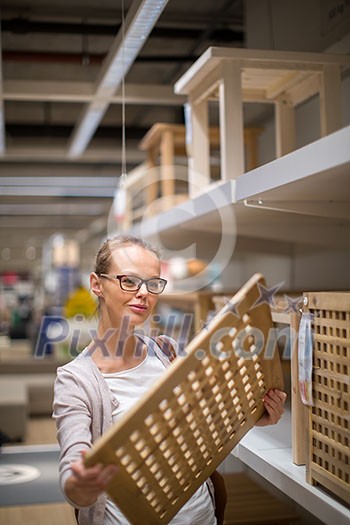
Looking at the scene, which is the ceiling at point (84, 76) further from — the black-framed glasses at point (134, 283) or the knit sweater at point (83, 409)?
the knit sweater at point (83, 409)

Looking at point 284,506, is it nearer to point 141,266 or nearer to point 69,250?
point 141,266

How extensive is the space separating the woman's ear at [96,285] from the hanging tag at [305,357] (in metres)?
0.54

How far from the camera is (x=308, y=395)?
1616 mm

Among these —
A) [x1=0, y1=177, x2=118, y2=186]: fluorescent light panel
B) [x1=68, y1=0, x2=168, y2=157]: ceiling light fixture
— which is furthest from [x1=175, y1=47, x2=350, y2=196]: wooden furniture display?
[x1=0, y1=177, x2=118, y2=186]: fluorescent light panel

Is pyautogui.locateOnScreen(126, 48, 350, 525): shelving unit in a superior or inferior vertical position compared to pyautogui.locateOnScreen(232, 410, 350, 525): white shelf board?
superior

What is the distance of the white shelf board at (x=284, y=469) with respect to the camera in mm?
1473

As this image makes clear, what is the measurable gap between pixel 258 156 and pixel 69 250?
9941 mm

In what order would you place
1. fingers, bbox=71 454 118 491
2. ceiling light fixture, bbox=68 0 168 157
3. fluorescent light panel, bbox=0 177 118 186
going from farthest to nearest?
fluorescent light panel, bbox=0 177 118 186
ceiling light fixture, bbox=68 0 168 157
fingers, bbox=71 454 118 491

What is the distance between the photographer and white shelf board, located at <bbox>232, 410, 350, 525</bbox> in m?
1.47

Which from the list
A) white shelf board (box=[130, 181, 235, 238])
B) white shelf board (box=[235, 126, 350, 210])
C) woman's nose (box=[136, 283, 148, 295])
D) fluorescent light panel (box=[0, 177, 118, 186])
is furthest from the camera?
fluorescent light panel (box=[0, 177, 118, 186])

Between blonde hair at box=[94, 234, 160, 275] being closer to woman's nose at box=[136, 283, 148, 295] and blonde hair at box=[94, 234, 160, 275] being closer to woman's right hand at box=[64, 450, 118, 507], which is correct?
woman's nose at box=[136, 283, 148, 295]

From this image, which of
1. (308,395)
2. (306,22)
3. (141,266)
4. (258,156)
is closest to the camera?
(308,395)

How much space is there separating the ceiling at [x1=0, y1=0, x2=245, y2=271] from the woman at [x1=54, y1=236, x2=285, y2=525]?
4.63ft

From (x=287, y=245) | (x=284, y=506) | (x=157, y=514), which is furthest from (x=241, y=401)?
(x=287, y=245)
